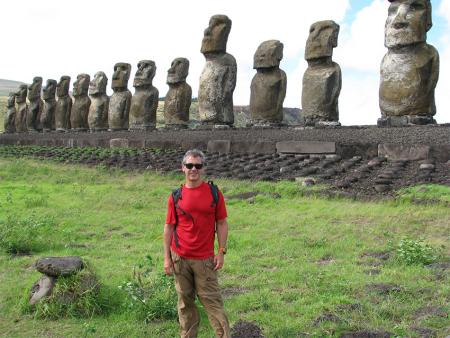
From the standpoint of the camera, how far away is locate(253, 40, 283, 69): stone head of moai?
43.4ft

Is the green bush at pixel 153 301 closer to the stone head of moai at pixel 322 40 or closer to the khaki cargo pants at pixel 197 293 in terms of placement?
the khaki cargo pants at pixel 197 293

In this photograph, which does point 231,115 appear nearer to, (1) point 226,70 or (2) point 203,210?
(1) point 226,70

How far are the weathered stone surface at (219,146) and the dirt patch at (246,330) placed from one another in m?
9.42

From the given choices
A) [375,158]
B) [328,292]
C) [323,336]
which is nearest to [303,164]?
[375,158]

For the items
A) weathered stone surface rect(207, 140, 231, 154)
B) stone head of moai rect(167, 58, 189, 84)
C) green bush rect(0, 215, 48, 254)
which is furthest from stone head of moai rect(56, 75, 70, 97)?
green bush rect(0, 215, 48, 254)

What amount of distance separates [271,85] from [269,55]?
710 millimetres

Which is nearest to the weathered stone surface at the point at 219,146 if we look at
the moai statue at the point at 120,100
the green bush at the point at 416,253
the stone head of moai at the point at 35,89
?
the moai statue at the point at 120,100

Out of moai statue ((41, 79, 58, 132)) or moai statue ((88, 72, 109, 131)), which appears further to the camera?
moai statue ((41, 79, 58, 132))

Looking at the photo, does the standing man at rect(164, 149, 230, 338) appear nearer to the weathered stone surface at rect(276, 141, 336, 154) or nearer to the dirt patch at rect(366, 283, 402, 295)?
the dirt patch at rect(366, 283, 402, 295)

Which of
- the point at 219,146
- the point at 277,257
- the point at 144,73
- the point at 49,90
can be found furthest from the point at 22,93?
the point at 277,257

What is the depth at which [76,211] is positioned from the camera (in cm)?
763

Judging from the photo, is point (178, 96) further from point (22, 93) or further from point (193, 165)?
point (22, 93)

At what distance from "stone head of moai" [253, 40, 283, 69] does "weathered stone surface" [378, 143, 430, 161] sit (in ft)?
13.9

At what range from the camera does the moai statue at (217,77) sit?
47.3 feet
